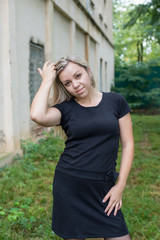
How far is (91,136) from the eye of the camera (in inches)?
75.2

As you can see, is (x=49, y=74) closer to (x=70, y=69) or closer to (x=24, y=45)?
(x=70, y=69)

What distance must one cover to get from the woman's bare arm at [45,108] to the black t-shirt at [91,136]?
0.06 m

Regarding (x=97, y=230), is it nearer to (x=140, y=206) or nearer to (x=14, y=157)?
(x=140, y=206)

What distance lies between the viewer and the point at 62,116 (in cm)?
201

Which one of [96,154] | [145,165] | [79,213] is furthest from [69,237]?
[145,165]

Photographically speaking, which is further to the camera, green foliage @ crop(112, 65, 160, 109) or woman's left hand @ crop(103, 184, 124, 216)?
green foliage @ crop(112, 65, 160, 109)

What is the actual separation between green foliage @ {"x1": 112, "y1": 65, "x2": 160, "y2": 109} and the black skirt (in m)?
15.1

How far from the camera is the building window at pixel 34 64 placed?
6953mm

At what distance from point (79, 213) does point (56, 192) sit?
0.22 metres

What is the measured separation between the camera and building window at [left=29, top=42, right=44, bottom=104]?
6.95m

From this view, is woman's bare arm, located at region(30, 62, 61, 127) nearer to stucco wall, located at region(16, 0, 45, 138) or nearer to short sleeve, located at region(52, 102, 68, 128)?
short sleeve, located at region(52, 102, 68, 128)

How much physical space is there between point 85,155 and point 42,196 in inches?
97.0

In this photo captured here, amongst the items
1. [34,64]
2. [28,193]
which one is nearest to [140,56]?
[34,64]

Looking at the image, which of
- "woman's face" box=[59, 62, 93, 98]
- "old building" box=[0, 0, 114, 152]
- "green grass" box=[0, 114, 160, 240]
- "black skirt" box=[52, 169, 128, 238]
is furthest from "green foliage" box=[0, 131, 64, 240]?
"woman's face" box=[59, 62, 93, 98]
